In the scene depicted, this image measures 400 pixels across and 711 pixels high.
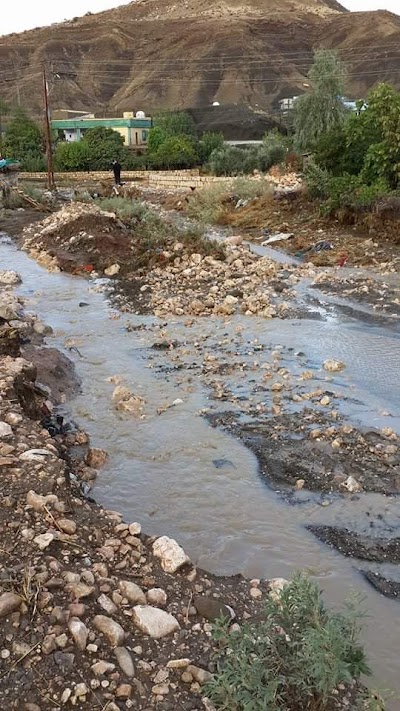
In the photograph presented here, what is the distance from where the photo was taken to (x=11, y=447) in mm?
4082

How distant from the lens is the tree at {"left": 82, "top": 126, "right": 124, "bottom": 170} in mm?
34344

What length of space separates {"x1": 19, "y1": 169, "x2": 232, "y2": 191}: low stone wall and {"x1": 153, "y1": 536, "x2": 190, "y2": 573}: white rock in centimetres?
2347

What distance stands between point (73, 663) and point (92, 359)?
5.14m

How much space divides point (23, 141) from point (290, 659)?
39312 millimetres

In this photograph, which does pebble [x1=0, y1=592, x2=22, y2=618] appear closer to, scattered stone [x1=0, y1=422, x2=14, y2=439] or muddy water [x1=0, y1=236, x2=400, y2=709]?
muddy water [x1=0, y1=236, x2=400, y2=709]

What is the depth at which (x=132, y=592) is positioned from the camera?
3045 millimetres

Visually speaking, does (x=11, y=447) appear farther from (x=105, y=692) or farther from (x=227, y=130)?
(x=227, y=130)

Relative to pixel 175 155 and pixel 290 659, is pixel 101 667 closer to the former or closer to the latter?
pixel 290 659

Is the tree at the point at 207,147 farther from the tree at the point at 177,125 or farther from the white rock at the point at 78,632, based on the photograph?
the white rock at the point at 78,632

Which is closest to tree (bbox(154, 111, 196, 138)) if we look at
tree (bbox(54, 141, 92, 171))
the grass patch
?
tree (bbox(54, 141, 92, 171))

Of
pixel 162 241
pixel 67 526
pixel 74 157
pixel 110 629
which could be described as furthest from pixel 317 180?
pixel 74 157

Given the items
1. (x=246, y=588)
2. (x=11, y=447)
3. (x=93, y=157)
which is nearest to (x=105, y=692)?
(x=246, y=588)

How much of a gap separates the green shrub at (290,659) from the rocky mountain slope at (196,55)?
2808 inches

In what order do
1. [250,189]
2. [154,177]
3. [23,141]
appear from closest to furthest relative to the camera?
1. [250,189]
2. [154,177]
3. [23,141]
